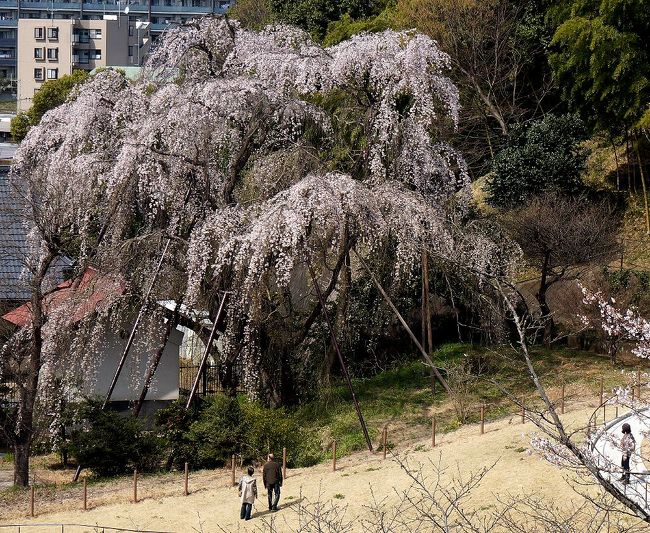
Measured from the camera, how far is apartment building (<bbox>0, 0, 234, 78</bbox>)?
80.2 metres

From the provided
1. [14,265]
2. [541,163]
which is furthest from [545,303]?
[14,265]

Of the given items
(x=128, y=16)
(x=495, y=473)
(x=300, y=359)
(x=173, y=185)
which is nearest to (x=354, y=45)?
(x=173, y=185)

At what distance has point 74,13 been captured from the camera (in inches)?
3167

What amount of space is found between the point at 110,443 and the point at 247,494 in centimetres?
526

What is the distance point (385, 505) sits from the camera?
585 inches

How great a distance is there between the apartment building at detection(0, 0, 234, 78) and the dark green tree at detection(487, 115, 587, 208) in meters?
56.7

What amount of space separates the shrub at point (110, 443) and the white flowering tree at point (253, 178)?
1246 millimetres

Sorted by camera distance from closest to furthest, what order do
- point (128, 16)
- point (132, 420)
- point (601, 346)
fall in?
1. point (132, 420)
2. point (601, 346)
3. point (128, 16)

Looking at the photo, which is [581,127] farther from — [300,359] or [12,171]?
[12,171]

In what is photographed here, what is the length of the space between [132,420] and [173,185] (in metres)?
4.76

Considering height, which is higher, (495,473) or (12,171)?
(12,171)

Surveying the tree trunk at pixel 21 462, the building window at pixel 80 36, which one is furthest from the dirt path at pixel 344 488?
the building window at pixel 80 36

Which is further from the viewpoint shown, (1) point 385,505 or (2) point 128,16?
(2) point 128,16

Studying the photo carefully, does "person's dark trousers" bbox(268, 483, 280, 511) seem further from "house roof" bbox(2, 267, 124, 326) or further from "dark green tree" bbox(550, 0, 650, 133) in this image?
"dark green tree" bbox(550, 0, 650, 133)
